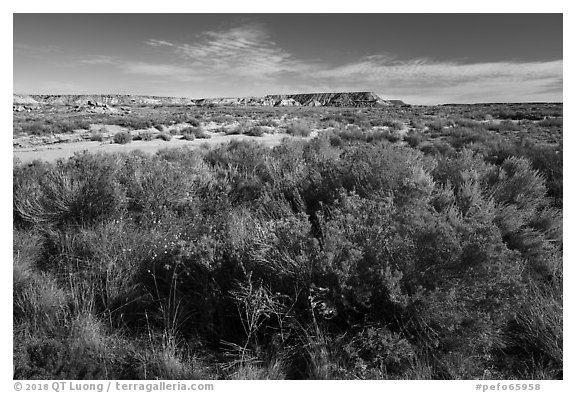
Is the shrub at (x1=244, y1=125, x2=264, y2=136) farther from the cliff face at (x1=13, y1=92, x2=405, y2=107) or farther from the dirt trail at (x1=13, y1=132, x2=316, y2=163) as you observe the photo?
the cliff face at (x1=13, y1=92, x2=405, y2=107)

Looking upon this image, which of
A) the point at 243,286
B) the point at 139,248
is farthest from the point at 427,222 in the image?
the point at 139,248

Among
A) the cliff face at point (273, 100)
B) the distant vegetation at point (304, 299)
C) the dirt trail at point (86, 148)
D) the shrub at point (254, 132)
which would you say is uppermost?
the cliff face at point (273, 100)

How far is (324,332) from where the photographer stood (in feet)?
9.48

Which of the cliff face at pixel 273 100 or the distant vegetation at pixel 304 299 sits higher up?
the cliff face at pixel 273 100

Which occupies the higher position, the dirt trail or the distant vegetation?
the dirt trail

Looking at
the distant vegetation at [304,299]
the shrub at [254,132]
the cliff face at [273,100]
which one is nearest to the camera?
the distant vegetation at [304,299]

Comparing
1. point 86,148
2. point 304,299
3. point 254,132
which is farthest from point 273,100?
point 304,299

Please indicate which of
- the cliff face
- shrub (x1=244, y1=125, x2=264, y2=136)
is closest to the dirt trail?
shrub (x1=244, y1=125, x2=264, y2=136)

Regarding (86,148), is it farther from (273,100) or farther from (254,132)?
(273,100)

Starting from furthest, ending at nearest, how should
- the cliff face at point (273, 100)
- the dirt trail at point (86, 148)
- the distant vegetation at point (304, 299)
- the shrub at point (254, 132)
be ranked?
the cliff face at point (273, 100) → the shrub at point (254, 132) → the dirt trail at point (86, 148) → the distant vegetation at point (304, 299)

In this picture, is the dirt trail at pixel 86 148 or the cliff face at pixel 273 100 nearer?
the dirt trail at pixel 86 148

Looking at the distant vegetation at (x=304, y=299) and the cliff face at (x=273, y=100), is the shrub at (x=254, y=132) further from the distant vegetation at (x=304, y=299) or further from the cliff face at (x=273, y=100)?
the cliff face at (x=273, y=100)

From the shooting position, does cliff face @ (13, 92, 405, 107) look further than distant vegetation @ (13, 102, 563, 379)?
Yes

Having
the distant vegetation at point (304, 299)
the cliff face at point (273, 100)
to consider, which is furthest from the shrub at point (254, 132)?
the cliff face at point (273, 100)
